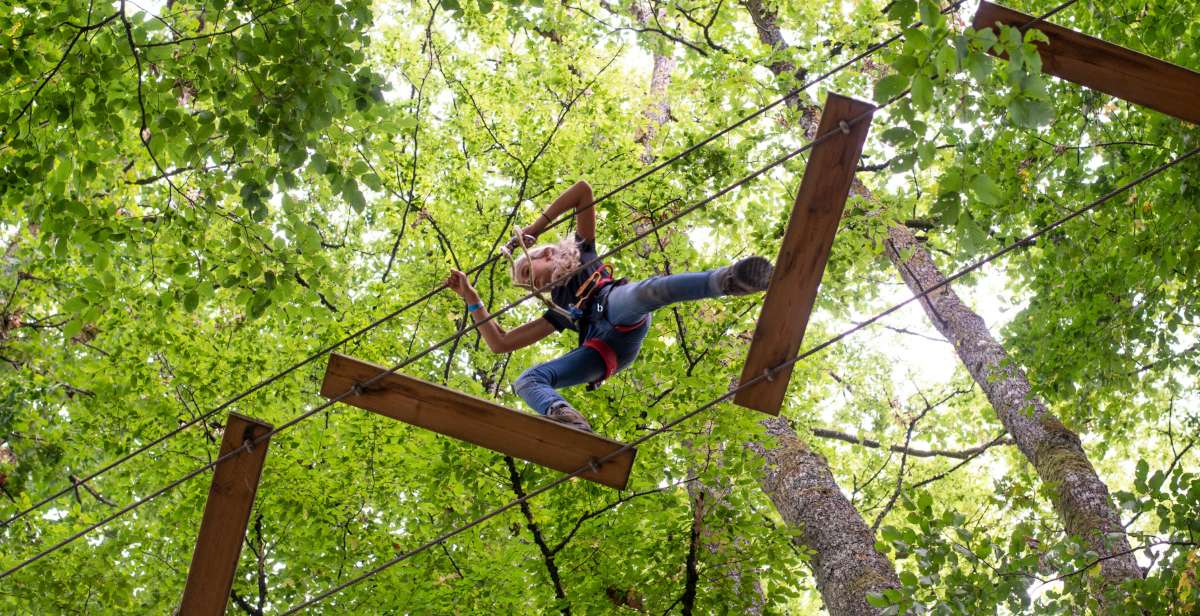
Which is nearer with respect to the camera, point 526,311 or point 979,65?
point 979,65

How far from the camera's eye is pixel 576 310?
4.52 meters

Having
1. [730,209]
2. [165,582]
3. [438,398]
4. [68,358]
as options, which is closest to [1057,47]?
[438,398]

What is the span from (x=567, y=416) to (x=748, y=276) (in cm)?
93

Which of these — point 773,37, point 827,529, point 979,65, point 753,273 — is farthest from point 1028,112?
point 773,37

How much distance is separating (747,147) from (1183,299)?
3622 mm

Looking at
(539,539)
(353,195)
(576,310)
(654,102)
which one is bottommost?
(576,310)

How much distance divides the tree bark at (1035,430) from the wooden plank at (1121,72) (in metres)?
2.72

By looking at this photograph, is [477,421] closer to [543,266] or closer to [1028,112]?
[543,266]

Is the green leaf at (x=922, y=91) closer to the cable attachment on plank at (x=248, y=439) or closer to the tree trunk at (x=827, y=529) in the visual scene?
the cable attachment on plank at (x=248, y=439)

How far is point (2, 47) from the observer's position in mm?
5289

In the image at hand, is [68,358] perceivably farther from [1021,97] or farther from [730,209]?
[1021,97]

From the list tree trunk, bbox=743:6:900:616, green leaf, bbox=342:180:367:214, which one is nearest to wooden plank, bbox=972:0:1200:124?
green leaf, bbox=342:180:367:214

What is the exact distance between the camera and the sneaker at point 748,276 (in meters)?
3.60

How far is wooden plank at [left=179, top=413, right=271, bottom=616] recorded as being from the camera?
3.90 metres
